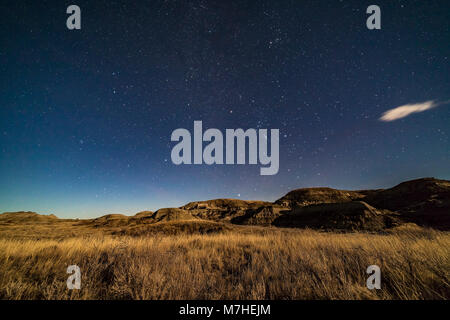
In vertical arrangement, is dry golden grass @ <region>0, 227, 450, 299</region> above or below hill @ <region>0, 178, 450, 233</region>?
above

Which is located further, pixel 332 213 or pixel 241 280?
pixel 332 213

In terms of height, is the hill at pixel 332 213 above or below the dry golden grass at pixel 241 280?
below

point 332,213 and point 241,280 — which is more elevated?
point 241,280

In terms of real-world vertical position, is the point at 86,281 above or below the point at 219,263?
above

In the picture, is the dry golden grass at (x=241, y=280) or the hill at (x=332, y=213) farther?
the hill at (x=332, y=213)

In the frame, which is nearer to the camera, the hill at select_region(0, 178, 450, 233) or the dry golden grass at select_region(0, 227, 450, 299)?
the dry golden grass at select_region(0, 227, 450, 299)

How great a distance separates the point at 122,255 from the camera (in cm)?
507

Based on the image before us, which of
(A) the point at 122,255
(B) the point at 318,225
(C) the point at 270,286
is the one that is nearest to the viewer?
(C) the point at 270,286
